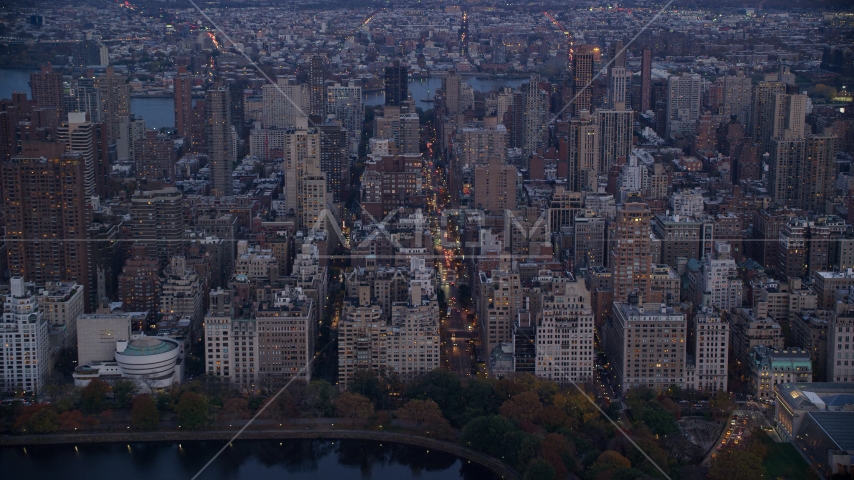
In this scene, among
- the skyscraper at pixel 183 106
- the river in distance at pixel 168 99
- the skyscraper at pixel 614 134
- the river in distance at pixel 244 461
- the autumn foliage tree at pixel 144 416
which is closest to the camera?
the river in distance at pixel 244 461

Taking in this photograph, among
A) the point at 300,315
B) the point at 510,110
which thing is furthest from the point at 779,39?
the point at 300,315

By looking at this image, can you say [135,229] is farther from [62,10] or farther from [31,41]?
[62,10]

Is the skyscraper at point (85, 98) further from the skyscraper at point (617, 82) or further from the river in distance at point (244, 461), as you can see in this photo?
the river in distance at point (244, 461)

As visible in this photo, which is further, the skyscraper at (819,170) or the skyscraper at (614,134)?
the skyscraper at (614,134)

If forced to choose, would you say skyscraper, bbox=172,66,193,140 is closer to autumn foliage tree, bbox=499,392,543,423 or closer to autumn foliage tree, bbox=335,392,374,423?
autumn foliage tree, bbox=335,392,374,423

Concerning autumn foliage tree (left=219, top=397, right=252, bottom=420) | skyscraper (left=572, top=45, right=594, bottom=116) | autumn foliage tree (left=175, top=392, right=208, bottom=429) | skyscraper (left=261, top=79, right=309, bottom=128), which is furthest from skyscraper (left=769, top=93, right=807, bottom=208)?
autumn foliage tree (left=175, top=392, right=208, bottom=429)

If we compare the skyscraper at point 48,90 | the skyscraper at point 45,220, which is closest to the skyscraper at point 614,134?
the skyscraper at point 48,90

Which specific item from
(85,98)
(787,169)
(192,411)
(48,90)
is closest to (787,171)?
(787,169)
